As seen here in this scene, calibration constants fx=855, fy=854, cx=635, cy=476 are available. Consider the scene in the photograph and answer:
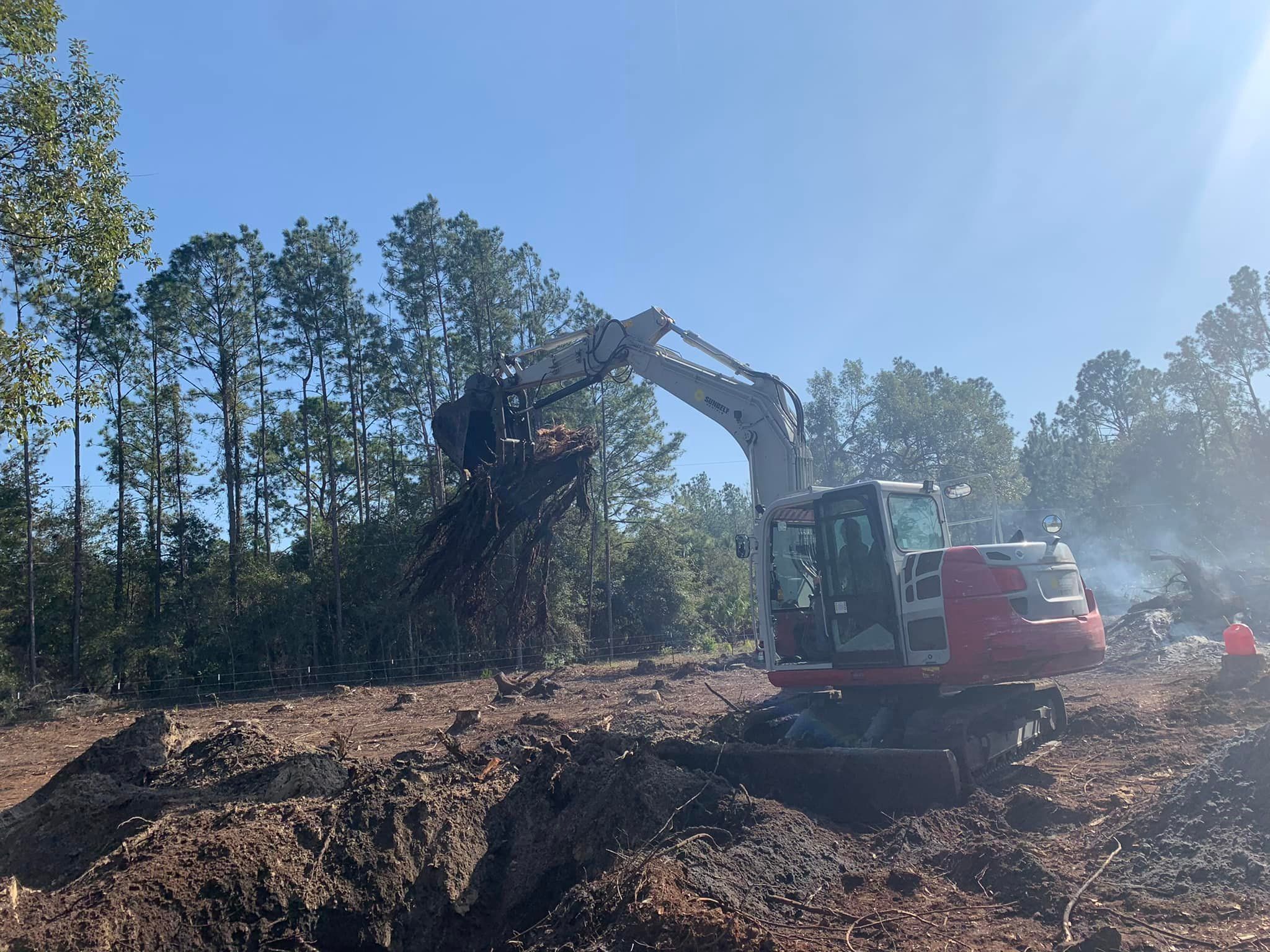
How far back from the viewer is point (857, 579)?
786 centimetres

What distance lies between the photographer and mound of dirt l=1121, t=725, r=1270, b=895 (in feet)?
15.8

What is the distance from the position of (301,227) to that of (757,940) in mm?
29878

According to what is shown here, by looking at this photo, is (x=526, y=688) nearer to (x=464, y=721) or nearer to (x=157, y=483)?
(x=464, y=721)

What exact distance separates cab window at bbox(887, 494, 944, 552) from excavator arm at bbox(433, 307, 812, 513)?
52.7 inches

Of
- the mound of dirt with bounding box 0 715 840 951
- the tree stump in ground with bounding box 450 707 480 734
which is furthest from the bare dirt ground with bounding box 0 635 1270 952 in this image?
the tree stump in ground with bounding box 450 707 480 734

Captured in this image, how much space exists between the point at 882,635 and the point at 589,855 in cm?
348

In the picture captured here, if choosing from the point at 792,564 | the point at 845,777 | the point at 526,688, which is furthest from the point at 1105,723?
the point at 526,688

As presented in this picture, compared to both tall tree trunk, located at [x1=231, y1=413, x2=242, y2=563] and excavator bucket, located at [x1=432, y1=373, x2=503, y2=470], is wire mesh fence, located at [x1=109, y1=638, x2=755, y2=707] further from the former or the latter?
excavator bucket, located at [x1=432, y1=373, x2=503, y2=470]

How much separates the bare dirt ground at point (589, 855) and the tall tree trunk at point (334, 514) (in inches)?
745

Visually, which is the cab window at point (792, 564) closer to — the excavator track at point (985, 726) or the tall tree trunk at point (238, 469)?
the excavator track at point (985, 726)

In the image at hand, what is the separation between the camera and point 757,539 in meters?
8.73

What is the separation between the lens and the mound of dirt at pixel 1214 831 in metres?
4.81

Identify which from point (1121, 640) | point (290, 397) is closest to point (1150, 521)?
point (1121, 640)

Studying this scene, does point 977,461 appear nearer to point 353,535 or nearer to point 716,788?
point 353,535
